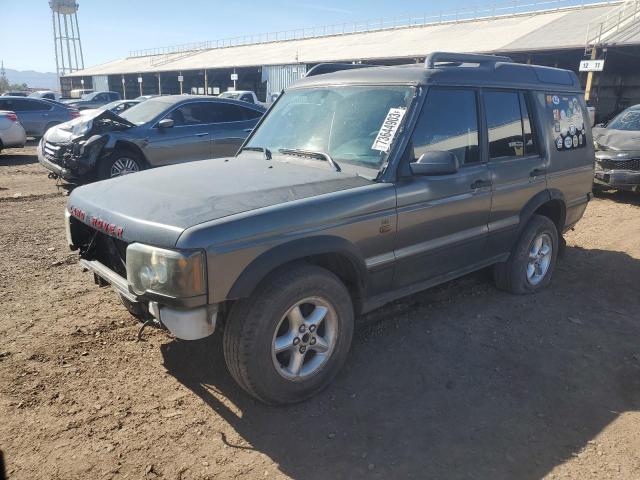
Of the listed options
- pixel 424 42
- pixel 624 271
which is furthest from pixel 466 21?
pixel 624 271

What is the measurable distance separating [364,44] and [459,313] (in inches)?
1254

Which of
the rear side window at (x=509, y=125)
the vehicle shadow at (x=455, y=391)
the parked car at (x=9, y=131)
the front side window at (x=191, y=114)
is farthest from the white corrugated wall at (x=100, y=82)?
the vehicle shadow at (x=455, y=391)

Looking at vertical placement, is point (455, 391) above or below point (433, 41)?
below

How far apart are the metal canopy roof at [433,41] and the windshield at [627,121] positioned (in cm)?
1099

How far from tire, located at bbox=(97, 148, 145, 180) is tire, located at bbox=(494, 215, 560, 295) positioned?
6.32 metres

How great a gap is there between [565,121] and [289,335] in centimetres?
359

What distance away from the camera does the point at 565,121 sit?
4820 mm

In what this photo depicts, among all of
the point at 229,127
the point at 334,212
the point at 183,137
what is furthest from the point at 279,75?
the point at 334,212

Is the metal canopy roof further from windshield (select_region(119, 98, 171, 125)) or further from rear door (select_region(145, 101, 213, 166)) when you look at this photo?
windshield (select_region(119, 98, 171, 125))

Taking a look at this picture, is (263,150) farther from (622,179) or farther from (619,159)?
(619,159)

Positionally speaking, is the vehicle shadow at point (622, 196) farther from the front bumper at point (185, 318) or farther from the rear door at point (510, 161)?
the front bumper at point (185, 318)

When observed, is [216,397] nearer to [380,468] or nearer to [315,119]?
[380,468]

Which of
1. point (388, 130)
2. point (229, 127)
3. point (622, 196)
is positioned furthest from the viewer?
point (622, 196)

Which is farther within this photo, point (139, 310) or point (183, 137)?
point (183, 137)
